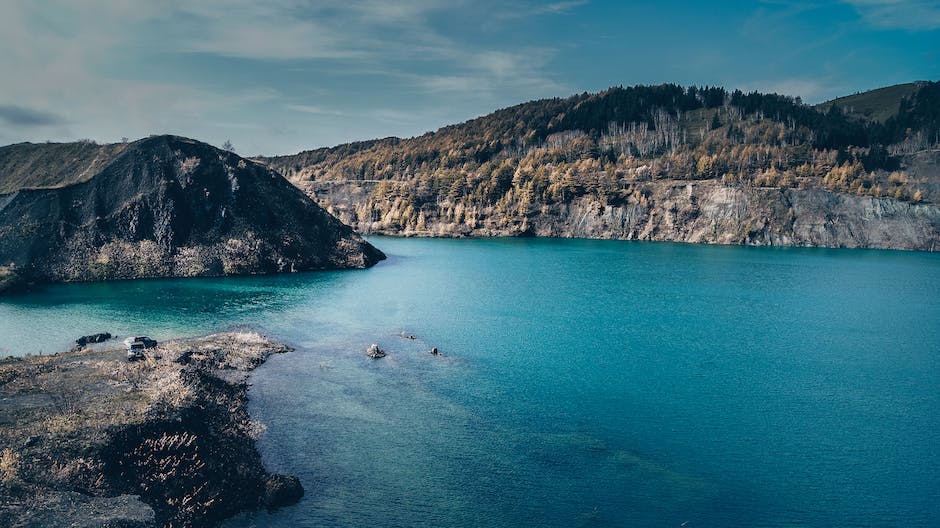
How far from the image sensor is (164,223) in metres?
109

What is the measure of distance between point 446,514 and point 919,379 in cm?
5025

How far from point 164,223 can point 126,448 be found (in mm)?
91587

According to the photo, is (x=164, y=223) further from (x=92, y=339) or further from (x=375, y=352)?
(x=375, y=352)

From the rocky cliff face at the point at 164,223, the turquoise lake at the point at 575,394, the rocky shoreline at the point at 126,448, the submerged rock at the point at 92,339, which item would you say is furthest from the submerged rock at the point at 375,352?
the rocky cliff face at the point at 164,223

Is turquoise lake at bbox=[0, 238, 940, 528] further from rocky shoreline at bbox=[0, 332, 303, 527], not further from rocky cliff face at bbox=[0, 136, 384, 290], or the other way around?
rocky cliff face at bbox=[0, 136, 384, 290]

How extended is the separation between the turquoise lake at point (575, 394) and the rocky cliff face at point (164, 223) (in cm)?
810

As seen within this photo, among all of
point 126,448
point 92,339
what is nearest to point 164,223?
point 92,339

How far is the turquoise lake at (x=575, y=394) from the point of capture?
29828mm

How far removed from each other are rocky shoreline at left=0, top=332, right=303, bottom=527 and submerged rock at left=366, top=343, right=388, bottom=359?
1424cm

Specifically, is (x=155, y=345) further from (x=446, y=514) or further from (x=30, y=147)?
(x=30, y=147)

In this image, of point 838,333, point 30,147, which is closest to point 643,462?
point 838,333

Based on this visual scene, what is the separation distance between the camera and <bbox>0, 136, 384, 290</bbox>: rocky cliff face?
3883 inches

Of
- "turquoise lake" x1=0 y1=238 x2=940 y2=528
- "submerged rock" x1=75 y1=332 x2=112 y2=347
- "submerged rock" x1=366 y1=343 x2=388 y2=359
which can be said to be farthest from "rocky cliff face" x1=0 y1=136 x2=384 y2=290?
"submerged rock" x1=366 y1=343 x2=388 y2=359

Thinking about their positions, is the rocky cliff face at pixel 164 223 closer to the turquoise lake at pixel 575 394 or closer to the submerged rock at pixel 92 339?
the turquoise lake at pixel 575 394
